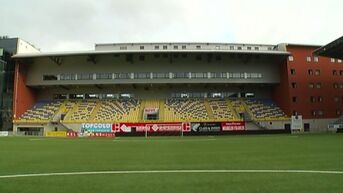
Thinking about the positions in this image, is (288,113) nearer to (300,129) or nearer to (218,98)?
(300,129)

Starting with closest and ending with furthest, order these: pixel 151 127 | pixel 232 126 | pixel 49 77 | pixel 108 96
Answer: pixel 151 127 < pixel 232 126 < pixel 49 77 < pixel 108 96

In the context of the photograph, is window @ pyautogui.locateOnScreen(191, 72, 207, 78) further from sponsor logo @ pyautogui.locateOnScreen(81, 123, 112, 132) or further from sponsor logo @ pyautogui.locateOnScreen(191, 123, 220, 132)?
sponsor logo @ pyautogui.locateOnScreen(81, 123, 112, 132)

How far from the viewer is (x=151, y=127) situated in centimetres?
6656

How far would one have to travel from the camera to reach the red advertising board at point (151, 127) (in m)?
66.2

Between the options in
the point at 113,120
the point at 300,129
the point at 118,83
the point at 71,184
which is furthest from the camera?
the point at 118,83

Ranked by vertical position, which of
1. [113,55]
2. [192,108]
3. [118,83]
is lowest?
[192,108]

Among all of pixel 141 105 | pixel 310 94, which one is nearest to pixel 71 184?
pixel 141 105

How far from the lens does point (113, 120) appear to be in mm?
71375

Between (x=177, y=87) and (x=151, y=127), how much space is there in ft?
50.4

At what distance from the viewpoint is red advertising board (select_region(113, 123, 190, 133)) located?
66.2 metres

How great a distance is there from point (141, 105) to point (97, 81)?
988cm

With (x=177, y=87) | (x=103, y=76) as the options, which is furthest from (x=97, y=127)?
(x=177, y=87)

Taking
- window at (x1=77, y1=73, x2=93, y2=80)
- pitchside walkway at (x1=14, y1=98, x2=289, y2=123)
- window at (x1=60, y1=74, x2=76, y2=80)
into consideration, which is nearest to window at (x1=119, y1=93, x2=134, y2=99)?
pitchside walkway at (x1=14, y1=98, x2=289, y2=123)

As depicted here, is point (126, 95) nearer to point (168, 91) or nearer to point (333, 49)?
point (168, 91)
